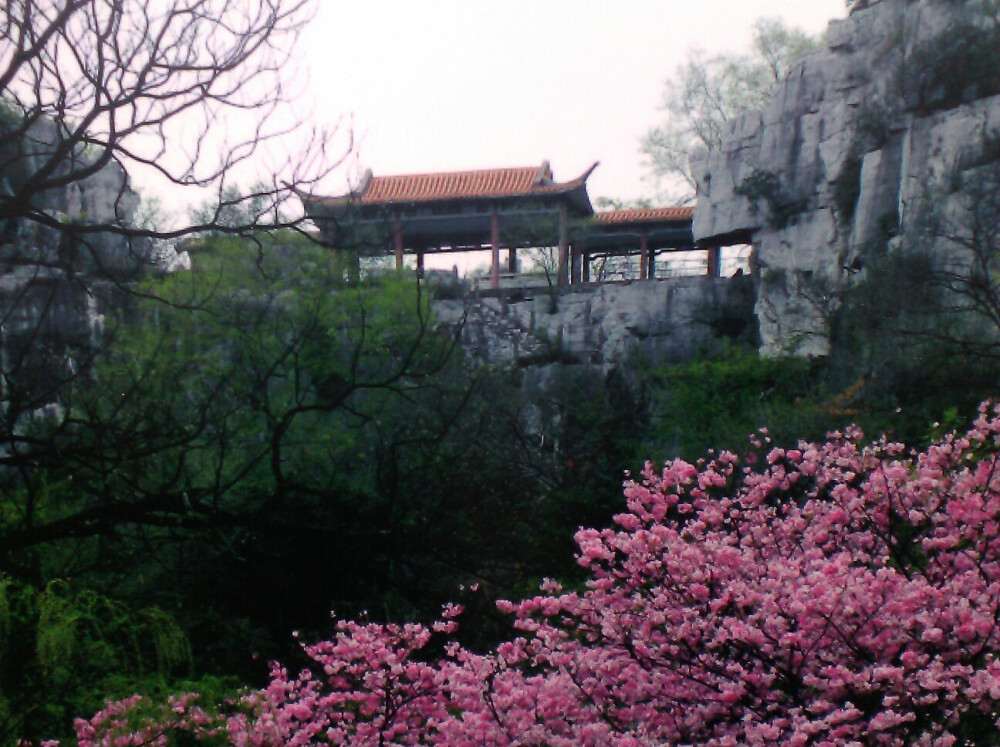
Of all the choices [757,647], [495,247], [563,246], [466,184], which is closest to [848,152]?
[563,246]

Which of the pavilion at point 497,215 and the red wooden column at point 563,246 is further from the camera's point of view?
the red wooden column at point 563,246

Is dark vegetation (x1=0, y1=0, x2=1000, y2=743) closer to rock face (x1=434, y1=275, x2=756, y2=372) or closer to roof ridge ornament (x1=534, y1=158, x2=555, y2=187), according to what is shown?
rock face (x1=434, y1=275, x2=756, y2=372)

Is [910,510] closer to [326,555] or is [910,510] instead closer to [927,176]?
[326,555]

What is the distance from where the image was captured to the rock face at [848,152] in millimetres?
17453

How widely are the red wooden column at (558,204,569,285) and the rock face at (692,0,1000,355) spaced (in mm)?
3060

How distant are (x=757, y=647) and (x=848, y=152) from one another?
1753 centimetres

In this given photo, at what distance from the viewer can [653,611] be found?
4.90m

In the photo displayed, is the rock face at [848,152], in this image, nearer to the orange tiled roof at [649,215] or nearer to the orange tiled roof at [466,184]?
the orange tiled roof at [649,215]

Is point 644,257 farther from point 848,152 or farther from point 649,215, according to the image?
point 848,152

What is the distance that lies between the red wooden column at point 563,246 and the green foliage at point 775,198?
3.84 meters

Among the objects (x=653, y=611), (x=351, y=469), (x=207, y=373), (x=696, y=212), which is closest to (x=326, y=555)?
(x=653, y=611)

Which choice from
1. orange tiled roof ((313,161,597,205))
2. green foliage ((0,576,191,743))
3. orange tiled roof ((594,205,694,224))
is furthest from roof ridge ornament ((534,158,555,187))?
green foliage ((0,576,191,743))

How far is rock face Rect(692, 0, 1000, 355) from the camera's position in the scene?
17.5 metres

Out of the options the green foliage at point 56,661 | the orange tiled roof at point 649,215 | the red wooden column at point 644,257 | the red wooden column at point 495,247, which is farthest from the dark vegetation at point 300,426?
the red wooden column at point 495,247
